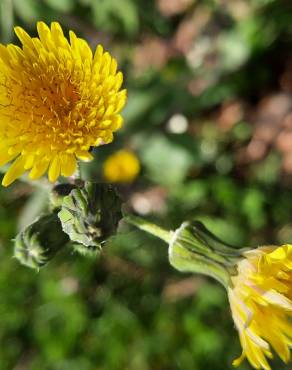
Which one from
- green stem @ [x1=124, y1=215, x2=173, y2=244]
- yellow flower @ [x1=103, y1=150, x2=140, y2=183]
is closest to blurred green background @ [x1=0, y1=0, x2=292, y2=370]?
→ yellow flower @ [x1=103, y1=150, x2=140, y2=183]

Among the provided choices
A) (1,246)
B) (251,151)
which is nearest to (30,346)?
(1,246)

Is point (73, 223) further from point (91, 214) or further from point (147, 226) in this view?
point (147, 226)

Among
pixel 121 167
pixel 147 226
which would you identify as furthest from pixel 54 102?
pixel 121 167

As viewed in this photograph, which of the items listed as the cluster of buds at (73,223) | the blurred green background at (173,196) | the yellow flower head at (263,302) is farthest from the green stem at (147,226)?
the blurred green background at (173,196)

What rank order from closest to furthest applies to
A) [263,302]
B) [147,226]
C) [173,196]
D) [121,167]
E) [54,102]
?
[263,302] → [54,102] → [147,226] → [121,167] → [173,196]

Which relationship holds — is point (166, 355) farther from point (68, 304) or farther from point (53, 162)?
point (53, 162)

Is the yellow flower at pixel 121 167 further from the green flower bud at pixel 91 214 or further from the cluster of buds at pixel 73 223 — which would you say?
the green flower bud at pixel 91 214

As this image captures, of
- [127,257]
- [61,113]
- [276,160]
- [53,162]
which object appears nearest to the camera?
[53,162]
